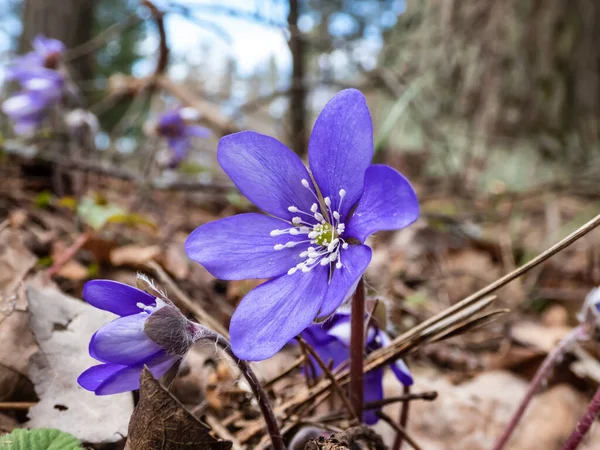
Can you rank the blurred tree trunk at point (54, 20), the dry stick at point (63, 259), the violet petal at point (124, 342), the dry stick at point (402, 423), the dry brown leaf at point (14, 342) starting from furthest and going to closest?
the blurred tree trunk at point (54, 20) → the dry stick at point (63, 259) → the dry stick at point (402, 423) → the dry brown leaf at point (14, 342) → the violet petal at point (124, 342)

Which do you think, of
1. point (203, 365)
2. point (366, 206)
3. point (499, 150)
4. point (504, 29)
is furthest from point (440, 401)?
point (504, 29)

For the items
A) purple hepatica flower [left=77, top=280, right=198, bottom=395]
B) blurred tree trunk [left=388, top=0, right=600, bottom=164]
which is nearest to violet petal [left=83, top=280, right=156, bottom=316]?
purple hepatica flower [left=77, top=280, right=198, bottom=395]

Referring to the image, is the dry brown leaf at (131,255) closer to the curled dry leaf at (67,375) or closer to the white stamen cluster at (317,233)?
the curled dry leaf at (67,375)

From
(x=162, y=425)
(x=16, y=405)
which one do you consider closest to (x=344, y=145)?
(x=162, y=425)

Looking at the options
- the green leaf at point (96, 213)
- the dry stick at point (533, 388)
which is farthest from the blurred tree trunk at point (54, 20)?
the dry stick at point (533, 388)

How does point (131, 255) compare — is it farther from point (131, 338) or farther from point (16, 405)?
point (131, 338)

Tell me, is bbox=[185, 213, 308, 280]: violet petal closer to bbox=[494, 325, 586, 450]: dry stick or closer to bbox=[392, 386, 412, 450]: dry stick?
→ bbox=[392, 386, 412, 450]: dry stick
